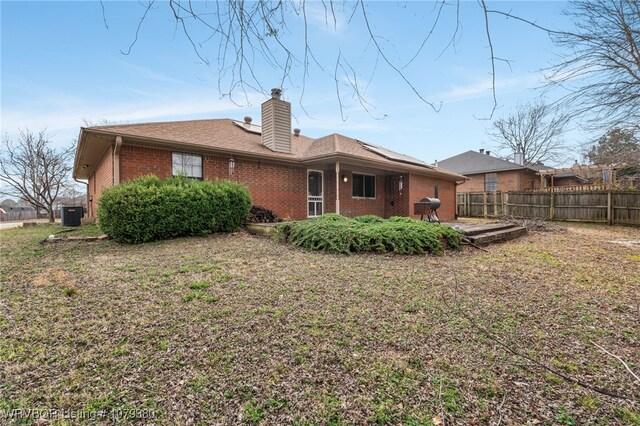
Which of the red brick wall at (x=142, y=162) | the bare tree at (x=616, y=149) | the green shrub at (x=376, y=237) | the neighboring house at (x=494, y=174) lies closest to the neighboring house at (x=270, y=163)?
the red brick wall at (x=142, y=162)

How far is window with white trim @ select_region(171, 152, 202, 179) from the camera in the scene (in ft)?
29.8

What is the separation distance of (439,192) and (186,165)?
12178mm

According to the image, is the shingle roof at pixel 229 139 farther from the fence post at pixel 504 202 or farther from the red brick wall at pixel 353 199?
the fence post at pixel 504 202

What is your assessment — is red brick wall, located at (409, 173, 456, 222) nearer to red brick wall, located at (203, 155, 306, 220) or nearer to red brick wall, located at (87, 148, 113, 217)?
red brick wall, located at (203, 155, 306, 220)

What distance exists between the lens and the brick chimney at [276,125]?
11188 mm

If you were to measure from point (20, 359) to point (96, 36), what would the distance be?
94.7 inches

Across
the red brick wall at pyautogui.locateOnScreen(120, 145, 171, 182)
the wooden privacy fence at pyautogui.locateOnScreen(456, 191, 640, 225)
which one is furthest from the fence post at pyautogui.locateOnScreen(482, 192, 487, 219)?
the red brick wall at pyautogui.locateOnScreen(120, 145, 171, 182)

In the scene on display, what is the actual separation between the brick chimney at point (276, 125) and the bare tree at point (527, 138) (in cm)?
2349

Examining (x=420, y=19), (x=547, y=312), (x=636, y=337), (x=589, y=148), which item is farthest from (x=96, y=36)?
(x=589, y=148)

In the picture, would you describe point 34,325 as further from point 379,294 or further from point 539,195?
point 539,195

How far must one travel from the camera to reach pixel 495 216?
17188mm

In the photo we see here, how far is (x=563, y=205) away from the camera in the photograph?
14.5 m

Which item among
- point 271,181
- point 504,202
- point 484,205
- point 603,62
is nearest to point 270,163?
point 271,181

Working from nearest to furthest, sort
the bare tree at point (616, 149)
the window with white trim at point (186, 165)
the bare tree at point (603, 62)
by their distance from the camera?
the bare tree at point (603, 62) < the bare tree at point (616, 149) < the window with white trim at point (186, 165)
